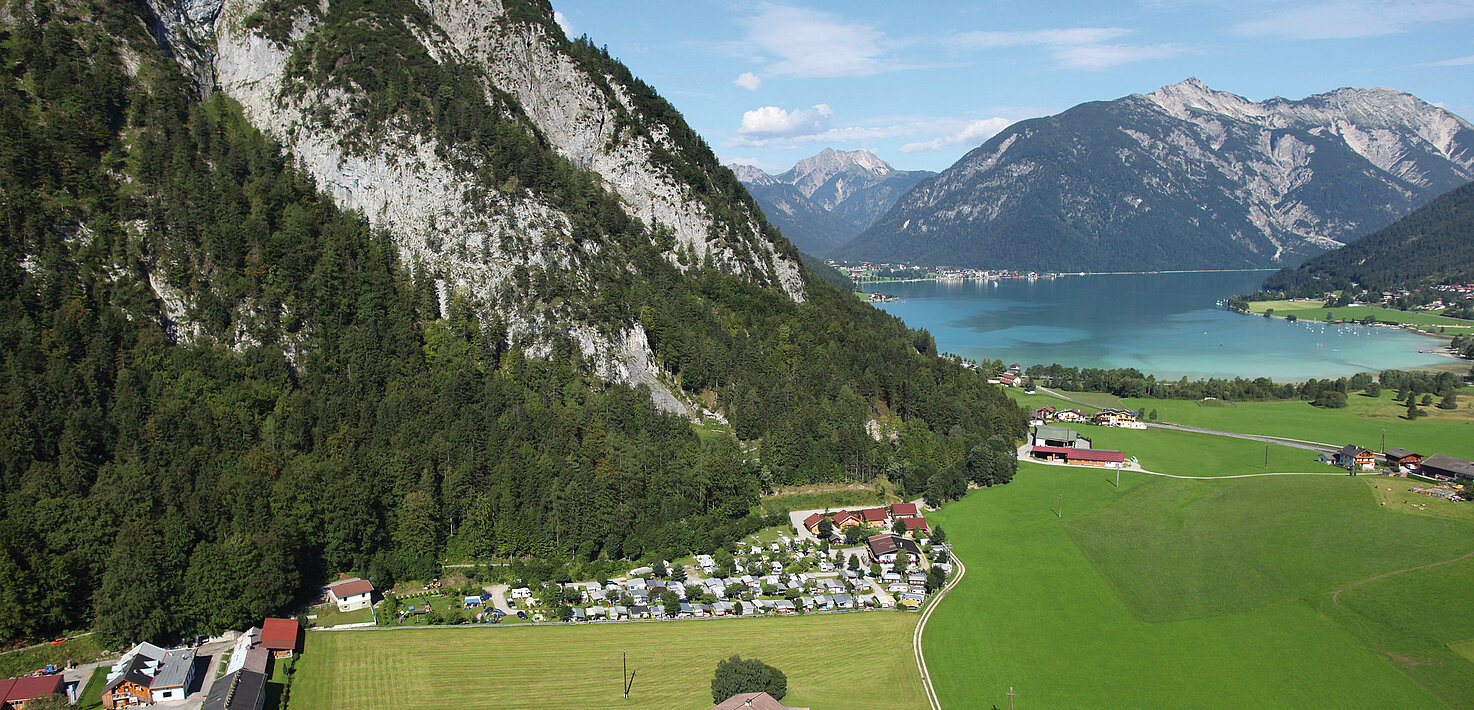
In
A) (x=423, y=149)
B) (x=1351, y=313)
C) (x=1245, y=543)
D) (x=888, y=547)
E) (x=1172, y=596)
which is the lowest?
(x=1172, y=596)

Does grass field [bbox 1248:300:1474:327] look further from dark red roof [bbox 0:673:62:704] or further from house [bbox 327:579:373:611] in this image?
dark red roof [bbox 0:673:62:704]

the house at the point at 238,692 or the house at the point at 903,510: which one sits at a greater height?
the house at the point at 238,692

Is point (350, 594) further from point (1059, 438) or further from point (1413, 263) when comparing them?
point (1413, 263)

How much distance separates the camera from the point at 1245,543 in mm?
46844

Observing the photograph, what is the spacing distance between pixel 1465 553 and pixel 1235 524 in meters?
10.5

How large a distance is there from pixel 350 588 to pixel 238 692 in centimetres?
916

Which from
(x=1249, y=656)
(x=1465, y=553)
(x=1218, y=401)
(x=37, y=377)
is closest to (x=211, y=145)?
(x=37, y=377)

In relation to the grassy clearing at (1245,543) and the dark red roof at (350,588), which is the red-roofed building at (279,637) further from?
the grassy clearing at (1245,543)

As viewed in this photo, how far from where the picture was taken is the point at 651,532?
4559 cm

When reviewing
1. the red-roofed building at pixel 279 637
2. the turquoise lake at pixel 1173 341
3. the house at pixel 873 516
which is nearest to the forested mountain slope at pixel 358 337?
the red-roofed building at pixel 279 637

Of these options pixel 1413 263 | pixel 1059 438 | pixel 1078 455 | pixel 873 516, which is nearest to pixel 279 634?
pixel 873 516

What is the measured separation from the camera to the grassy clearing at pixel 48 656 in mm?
32562

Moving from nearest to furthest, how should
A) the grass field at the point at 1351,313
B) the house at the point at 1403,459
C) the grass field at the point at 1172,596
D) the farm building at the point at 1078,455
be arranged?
the grass field at the point at 1172,596, the house at the point at 1403,459, the farm building at the point at 1078,455, the grass field at the point at 1351,313

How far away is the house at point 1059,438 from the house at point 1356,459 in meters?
17.3
